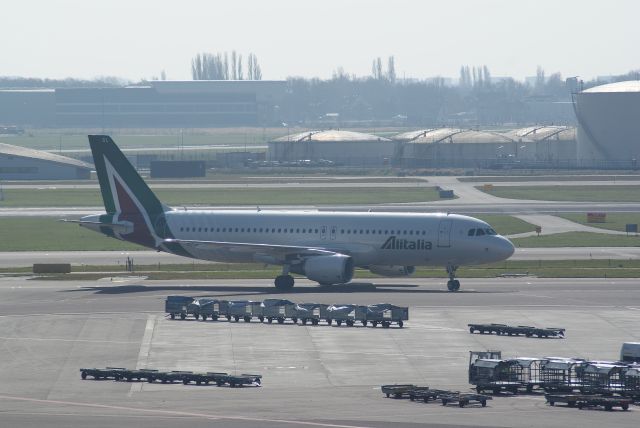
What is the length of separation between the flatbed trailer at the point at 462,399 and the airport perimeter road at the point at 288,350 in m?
0.67

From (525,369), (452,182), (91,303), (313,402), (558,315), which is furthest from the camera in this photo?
(452,182)

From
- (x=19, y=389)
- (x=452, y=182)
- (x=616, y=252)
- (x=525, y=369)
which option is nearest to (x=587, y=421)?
(x=525, y=369)

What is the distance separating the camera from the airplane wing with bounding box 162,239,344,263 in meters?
76.6

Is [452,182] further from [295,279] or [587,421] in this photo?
[587,421]

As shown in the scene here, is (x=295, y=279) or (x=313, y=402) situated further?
(x=295, y=279)

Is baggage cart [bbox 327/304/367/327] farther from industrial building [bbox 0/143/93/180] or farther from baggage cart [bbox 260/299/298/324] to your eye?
industrial building [bbox 0/143/93/180]

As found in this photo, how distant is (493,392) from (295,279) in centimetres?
3814

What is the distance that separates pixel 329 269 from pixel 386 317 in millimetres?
13653

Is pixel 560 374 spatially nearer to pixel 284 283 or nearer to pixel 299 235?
pixel 284 283

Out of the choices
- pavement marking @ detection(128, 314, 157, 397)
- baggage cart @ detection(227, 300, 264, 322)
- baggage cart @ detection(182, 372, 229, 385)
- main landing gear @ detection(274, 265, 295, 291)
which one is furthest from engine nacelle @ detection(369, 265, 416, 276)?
baggage cart @ detection(182, 372, 229, 385)

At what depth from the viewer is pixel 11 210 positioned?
139m

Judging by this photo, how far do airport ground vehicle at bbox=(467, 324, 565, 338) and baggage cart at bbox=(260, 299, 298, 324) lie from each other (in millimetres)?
9287

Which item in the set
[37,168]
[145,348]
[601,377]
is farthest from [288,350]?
[37,168]

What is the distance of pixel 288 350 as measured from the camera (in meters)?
54.8
